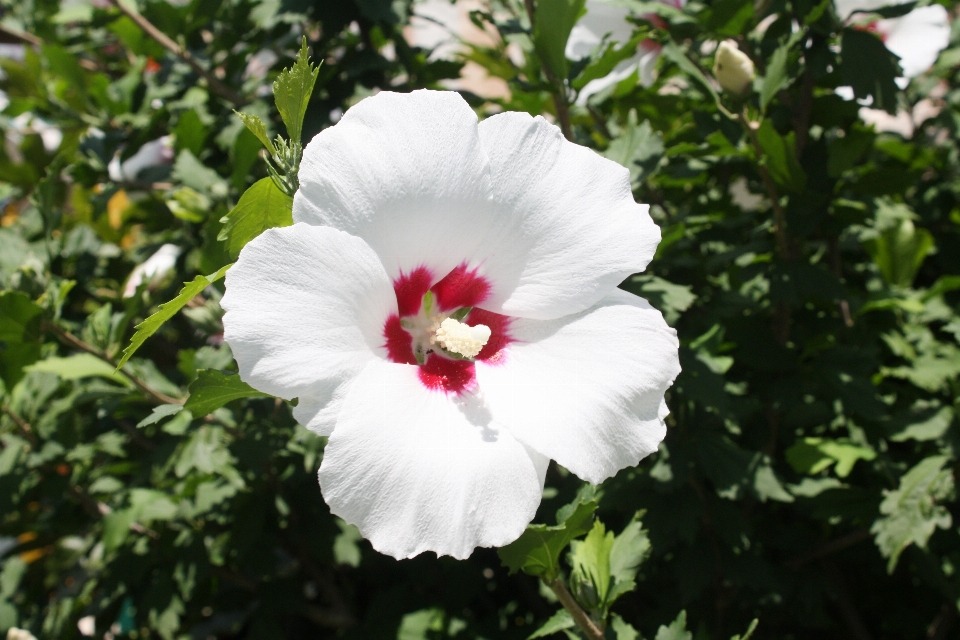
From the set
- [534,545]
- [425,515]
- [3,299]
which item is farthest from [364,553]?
[425,515]

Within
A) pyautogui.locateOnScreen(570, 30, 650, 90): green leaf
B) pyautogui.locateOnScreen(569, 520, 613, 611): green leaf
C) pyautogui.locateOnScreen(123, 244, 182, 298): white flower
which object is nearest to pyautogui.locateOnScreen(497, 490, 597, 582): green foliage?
pyautogui.locateOnScreen(569, 520, 613, 611): green leaf

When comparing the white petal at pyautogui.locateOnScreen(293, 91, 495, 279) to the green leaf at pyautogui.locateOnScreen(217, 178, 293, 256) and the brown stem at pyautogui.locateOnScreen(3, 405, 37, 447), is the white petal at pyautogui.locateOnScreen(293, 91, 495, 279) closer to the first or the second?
the green leaf at pyautogui.locateOnScreen(217, 178, 293, 256)

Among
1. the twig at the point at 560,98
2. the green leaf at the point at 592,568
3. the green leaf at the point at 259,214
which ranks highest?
the green leaf at the point at 259,214

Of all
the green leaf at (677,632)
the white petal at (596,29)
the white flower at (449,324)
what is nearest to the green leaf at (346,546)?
the green leaf at (677,632)

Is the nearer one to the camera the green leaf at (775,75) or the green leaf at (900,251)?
the green leaf at (775,75)

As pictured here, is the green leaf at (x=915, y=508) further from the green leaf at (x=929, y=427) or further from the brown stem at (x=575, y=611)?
the brown stem at (x=575, y=611)

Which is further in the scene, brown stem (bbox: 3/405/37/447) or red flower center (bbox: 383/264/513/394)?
brown stem (bbox: 3/405/37/447)

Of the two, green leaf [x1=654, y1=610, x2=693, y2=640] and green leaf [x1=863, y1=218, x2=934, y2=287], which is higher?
green leaf [x1=863, y1=218, x2=934, y2=287]

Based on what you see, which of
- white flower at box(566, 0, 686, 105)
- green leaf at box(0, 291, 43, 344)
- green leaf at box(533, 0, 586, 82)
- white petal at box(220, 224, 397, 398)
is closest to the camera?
white petal at box(220, 224, 397, 398)
